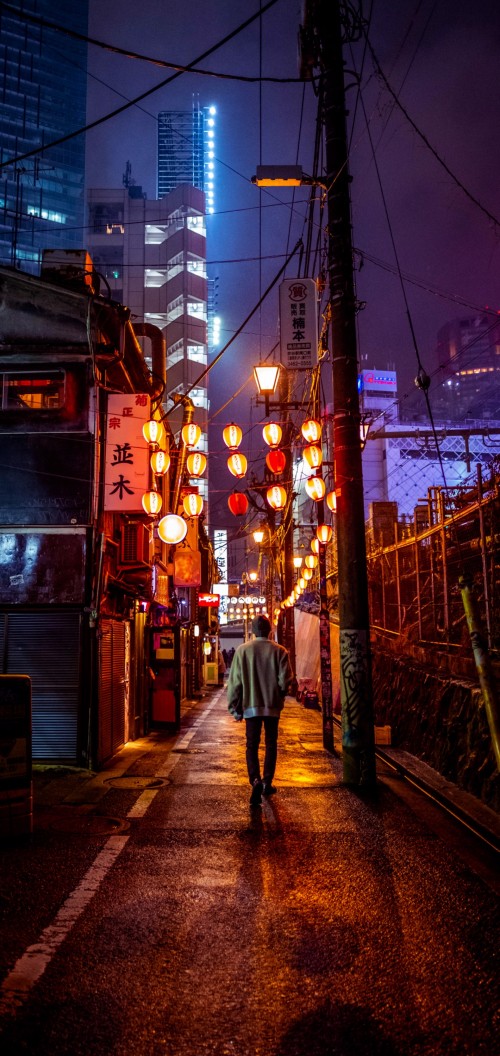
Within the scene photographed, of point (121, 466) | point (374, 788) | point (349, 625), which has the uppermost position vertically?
point (121, 466)

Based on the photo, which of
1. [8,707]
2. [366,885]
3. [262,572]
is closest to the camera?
[366,885]

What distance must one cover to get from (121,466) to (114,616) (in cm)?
304

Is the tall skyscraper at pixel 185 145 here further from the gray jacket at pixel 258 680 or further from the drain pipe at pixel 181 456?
the gray jacket at pixel 258 680

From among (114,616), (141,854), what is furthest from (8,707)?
(114,616)

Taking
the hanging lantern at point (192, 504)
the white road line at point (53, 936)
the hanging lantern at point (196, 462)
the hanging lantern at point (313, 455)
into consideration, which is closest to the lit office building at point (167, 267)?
the hanging lantern at point (192, 504)

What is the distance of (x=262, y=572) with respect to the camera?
6856cm

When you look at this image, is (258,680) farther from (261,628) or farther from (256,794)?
(256,794)

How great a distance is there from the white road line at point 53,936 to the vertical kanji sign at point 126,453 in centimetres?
685

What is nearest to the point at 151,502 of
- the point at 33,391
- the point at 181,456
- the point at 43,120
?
the point at 33,391

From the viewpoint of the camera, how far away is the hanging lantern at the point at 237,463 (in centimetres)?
1908

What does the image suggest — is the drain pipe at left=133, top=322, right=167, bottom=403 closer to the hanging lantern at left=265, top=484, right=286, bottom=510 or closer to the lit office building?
the hanging lantern at left=265, top=484, right=286, bottom=510

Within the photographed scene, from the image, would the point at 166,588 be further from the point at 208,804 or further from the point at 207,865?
the point at 207,865

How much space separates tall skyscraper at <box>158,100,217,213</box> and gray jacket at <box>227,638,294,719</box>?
104 meters

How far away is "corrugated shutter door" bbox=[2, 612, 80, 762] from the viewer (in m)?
11.0
